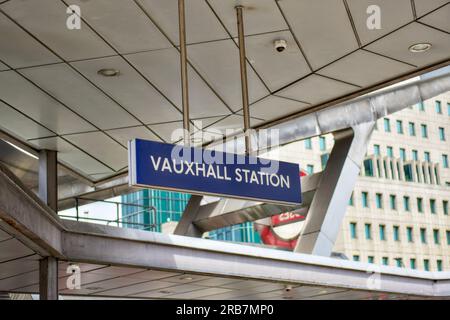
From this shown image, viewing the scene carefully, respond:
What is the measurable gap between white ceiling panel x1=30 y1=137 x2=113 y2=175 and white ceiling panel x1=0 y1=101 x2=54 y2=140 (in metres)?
0.34

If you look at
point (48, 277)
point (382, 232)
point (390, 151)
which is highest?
point (390, 151)

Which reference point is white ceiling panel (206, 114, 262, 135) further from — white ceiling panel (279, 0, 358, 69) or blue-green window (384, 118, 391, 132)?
blue-green window (384, 118, 391, 132)

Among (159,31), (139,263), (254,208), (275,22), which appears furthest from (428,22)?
(254,208)

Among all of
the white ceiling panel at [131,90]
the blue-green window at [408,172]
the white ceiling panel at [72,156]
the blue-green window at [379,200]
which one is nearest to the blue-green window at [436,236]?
the blue-green window at [408,172]

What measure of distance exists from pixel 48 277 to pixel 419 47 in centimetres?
613

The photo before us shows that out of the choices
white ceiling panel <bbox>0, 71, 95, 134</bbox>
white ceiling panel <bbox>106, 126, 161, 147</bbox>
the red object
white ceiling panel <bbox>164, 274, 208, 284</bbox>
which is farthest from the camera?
the red object

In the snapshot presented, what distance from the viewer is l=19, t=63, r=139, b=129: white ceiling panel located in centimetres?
1100

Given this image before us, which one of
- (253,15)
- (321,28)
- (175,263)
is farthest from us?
(175,263)

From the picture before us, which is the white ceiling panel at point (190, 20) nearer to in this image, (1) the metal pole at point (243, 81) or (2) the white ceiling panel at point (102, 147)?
(1) the metal pole at point (243, 81)

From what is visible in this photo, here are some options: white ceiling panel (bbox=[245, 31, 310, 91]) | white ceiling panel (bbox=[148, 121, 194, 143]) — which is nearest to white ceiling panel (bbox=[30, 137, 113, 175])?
white ceiling panel (bbox=[148, 121, 194, 143])

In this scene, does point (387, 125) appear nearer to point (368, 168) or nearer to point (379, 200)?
point (368, 168)

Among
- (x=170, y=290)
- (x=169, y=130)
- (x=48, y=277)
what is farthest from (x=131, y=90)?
(x=170, y=290)

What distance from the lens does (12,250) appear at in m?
11.3

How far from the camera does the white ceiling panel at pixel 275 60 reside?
1037 cm
